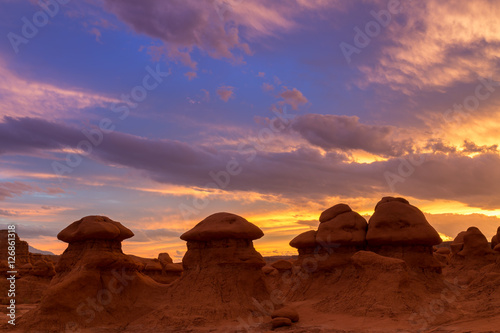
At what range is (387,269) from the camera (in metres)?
20.1

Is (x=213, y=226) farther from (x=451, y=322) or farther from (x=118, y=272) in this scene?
(x=451, y=322)

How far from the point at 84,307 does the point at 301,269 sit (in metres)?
12.8

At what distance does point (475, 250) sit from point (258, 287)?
2456 centimetres

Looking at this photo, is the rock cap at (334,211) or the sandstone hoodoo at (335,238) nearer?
the sandstone hoodoo at (335,238)

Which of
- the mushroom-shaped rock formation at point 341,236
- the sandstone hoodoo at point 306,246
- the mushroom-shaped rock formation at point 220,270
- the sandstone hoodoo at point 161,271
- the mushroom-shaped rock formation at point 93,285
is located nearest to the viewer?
the mushroom-shaped rock formation at point 93,285

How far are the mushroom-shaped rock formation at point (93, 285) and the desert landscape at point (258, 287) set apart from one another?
5 centimetres

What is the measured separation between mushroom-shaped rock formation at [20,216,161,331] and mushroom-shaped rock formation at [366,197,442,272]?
1200 centimetres

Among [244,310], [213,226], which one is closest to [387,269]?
[244,310]

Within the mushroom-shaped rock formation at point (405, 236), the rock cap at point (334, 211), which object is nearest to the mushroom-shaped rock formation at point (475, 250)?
the mushroom-shaped rock formation at point (405, 236)

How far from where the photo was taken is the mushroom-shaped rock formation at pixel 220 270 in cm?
1998

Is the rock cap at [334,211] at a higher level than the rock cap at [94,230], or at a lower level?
higher

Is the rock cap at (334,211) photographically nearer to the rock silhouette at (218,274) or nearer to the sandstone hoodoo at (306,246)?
the sandstone hoodoo at (306,246)

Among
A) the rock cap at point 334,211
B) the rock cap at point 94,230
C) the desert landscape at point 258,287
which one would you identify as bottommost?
the desert landscape at point 258,287

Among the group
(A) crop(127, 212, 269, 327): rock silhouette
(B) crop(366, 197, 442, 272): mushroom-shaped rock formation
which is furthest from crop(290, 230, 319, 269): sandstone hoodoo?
(A) crop(127, 212, 269, 327): rock silhouette
